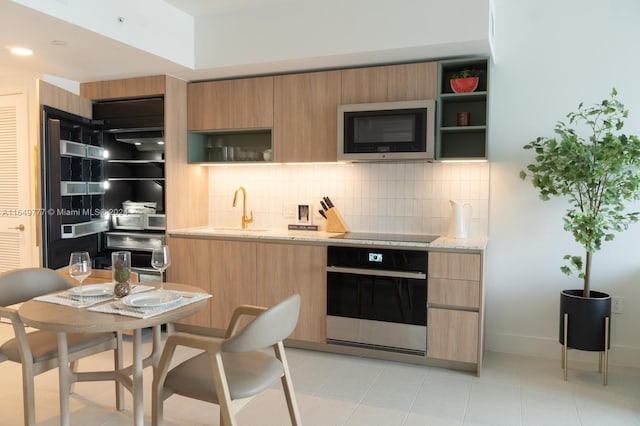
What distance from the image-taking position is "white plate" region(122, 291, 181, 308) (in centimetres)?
212

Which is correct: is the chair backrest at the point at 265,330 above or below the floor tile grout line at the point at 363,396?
above

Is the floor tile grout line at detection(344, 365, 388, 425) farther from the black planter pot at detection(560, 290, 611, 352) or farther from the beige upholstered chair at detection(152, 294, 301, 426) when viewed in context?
the black planter pot at detection(560, 290, 611, 352)

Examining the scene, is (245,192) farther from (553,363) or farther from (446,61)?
(553,363)

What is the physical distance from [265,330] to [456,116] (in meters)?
2.56

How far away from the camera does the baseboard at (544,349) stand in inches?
134

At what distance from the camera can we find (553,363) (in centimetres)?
348

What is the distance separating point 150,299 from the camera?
2.25m

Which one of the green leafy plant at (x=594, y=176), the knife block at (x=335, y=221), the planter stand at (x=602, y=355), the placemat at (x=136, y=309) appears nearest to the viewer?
the placemat at (x=136, y=309)

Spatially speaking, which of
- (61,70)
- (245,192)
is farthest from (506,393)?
(61,70)

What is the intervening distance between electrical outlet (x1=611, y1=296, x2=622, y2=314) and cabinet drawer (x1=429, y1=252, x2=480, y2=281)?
1130 mm

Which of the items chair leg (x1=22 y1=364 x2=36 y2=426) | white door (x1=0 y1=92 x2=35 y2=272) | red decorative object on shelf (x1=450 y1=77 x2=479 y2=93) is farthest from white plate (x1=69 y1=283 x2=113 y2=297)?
red decorative object on shelf (x1=450 y1=77 x2=479 y2=93)

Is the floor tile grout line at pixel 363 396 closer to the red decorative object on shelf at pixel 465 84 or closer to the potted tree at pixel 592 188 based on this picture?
the potted tree at pixel 592 188

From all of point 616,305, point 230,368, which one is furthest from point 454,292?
point 230,368

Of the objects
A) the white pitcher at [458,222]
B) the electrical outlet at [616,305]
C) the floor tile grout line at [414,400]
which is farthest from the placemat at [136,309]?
the electrical outlet at [616,305]
